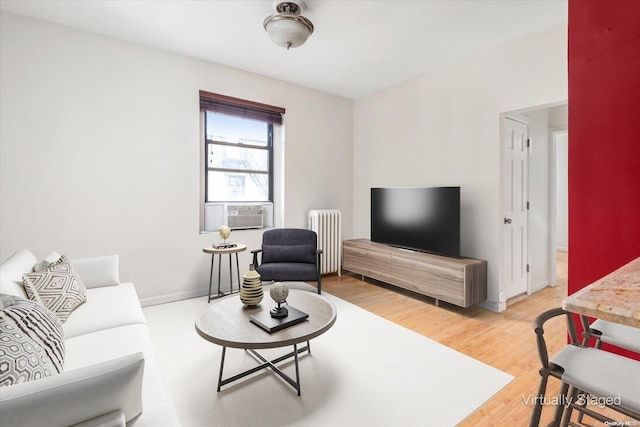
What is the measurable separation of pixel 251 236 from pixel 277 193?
0.75 metres

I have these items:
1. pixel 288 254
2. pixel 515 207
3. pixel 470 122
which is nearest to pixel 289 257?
pixel 288 254

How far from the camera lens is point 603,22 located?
190 centimetres

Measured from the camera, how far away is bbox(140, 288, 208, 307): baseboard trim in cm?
340

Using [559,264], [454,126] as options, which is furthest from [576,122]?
[559,264]

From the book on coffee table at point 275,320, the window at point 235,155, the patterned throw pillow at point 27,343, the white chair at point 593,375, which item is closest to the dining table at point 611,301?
the white chair at point 593,375

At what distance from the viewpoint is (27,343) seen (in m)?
1.07

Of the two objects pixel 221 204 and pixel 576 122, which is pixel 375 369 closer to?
pixel 576 122

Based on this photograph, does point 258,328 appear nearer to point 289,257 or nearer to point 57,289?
point 57,289

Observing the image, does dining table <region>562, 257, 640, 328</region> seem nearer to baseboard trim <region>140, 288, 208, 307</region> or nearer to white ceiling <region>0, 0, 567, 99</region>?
white ceiling <region>0, 0, 567, 99</region>

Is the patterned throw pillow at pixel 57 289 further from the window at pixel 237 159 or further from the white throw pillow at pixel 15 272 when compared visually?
the window at pixel 237 159

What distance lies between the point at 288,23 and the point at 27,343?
2.67 meters

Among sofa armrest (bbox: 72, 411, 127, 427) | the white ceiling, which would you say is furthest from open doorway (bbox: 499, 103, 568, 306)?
sofa armrest (bbox: 72, 411, 127, 427)

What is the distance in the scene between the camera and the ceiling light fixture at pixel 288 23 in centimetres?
252

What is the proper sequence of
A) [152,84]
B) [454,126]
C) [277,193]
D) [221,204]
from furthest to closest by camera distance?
1. [277,193]
2. [221,204]
3. [454,126]
4. [152,84]
